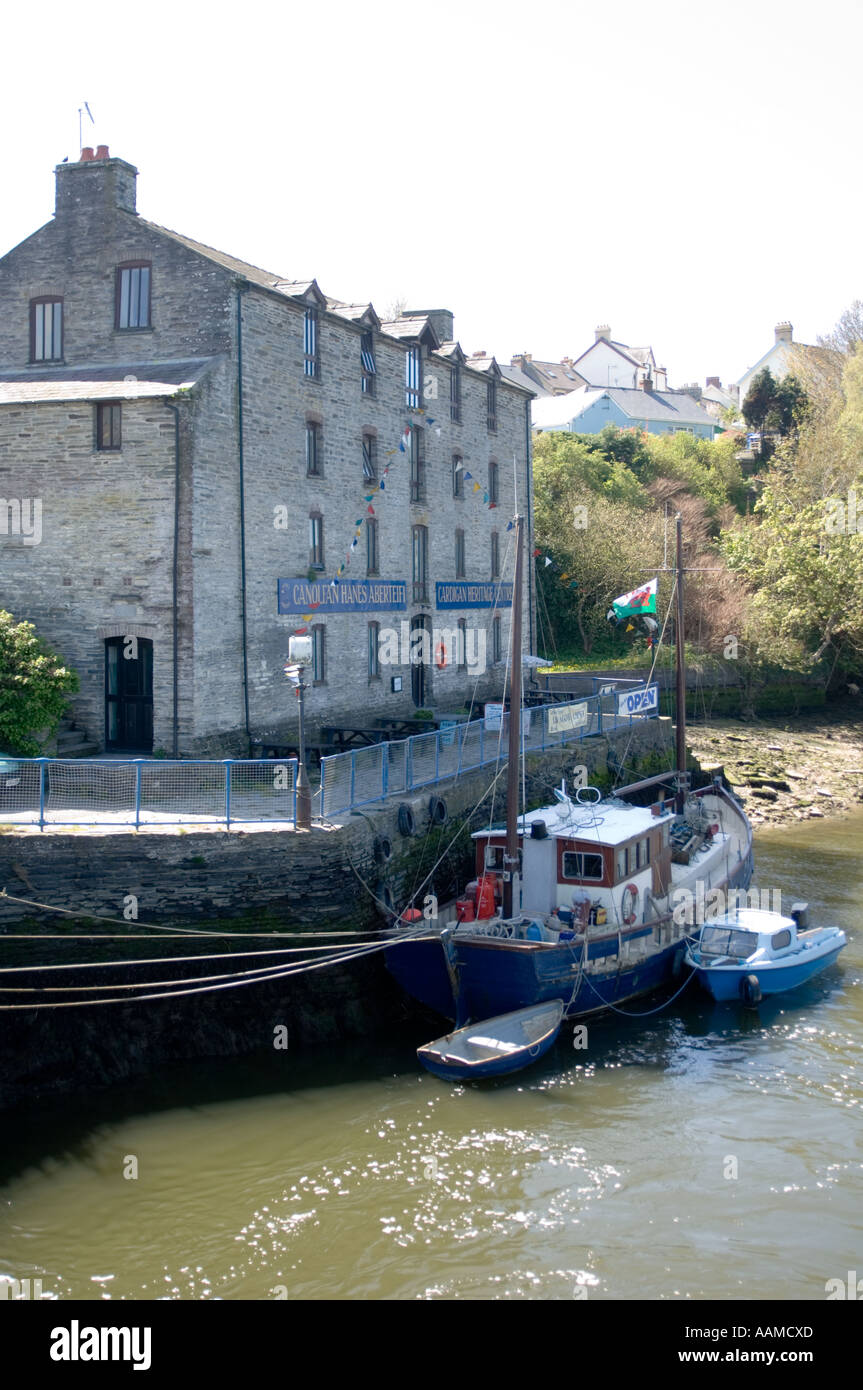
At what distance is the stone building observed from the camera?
858 inches

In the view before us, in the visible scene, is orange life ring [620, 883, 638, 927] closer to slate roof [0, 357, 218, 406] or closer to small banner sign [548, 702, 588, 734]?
small banner sign [548, 702, 588, 734]

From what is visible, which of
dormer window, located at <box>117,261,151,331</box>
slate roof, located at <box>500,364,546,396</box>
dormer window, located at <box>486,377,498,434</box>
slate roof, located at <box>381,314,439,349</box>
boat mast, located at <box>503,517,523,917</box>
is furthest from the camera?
slate roof, located at <box>500,364,546,396</box>

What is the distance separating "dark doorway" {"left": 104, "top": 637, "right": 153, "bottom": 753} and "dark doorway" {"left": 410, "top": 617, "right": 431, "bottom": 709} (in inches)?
355

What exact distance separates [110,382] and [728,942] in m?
15.1

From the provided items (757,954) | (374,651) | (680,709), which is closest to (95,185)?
(374,651)

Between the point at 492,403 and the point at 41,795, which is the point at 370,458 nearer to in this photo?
the point at 492,403

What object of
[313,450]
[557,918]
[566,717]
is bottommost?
[557,918]

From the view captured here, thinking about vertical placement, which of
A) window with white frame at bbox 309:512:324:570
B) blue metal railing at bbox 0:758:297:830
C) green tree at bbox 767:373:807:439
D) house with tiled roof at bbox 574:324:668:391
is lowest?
blue metal railing at bbox 0:758:297:830

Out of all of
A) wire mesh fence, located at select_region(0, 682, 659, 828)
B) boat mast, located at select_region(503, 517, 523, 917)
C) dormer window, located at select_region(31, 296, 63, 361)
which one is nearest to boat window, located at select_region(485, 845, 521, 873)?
boat mast, located at select_region(503, 517, 523, 917)

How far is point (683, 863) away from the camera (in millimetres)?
22031

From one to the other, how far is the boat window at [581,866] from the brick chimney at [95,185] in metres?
15.5

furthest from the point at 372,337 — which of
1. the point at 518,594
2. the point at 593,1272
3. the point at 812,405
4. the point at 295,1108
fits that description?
the point at 812,405

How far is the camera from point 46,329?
24312mm

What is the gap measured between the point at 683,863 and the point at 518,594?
6725 millimetres
